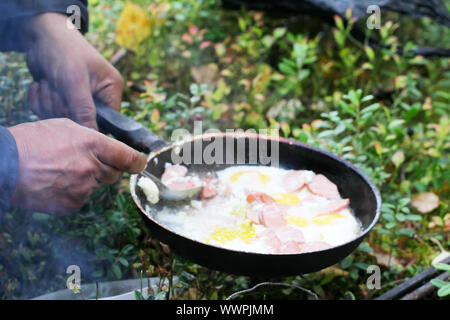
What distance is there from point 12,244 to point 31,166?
2.53ft

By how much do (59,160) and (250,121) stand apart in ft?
5.66

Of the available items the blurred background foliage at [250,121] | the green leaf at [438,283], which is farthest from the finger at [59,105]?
the green leaf at [438,283]

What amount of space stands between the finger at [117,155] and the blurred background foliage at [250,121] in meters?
0.35

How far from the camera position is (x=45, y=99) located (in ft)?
7.52

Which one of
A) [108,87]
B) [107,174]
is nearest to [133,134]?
[107,174]

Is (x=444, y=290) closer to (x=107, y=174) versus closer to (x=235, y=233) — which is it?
(x=235, y=233)

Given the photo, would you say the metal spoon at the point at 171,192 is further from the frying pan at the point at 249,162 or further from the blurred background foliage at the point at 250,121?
the blurred background foliage at the point at 250,121

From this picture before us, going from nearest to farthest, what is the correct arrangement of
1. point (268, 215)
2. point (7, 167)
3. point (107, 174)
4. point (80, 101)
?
1. point (7, 167)
2. point (107, 174)
3. point (268, 215)
4. point (80, 101)

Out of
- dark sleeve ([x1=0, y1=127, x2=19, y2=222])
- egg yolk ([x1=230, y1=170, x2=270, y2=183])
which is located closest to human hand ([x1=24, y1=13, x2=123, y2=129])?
dark sleeve ([x1=0, y1=127, x2=19, y2=222])

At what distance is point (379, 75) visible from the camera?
12.5 feet

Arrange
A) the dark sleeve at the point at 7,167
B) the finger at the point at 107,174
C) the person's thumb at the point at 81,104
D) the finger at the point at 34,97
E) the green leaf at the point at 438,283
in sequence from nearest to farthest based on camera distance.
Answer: the dark sleeve at the point at 7,167 → the green leaf at the point at 438,283 → the finger at the point at 107,174 → the person's thumb at the point at 81,104 → the finger at the point at 34,97

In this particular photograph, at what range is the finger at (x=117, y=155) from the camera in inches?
68.6

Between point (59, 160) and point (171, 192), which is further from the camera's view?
point (171, 192)

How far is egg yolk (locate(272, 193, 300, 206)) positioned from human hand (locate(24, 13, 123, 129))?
2.84ft
